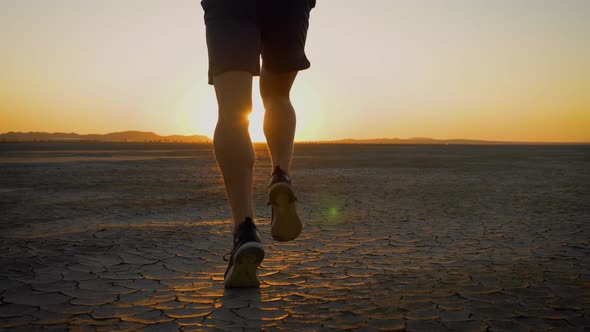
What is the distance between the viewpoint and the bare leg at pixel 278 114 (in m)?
2.16

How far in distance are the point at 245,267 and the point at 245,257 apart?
0.08 m

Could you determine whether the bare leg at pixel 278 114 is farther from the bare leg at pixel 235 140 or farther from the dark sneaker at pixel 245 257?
the dark sneaker at pixel 245 257

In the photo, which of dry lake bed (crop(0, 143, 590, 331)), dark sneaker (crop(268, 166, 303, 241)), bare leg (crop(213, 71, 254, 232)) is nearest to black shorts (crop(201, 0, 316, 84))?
bare leg (crop(213, 71, 254, 232))

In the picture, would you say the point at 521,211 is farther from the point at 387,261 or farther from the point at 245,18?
the point at 245,18

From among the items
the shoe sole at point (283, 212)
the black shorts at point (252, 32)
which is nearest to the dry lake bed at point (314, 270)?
the shoe sole at point (283, 212)

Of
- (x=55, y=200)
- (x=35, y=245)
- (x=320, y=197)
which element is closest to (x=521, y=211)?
(x=320, y=197)

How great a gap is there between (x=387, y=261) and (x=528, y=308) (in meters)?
0.76

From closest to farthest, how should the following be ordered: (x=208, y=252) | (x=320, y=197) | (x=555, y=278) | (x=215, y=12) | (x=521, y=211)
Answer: (x=215, y=12) → (x=555, y=278) → (x=208, y=252) → (x=521, y=211) → (x=320, y=197)

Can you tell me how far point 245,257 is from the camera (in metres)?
1.71

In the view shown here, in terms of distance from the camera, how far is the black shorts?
5.81 ft

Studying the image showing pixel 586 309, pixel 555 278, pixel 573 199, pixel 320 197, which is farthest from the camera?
pixel 320 197

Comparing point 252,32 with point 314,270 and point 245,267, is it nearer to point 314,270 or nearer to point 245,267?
point 245,267

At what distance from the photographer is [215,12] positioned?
180 centimetres

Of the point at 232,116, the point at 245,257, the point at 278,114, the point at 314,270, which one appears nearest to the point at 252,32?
the point at 232,116
